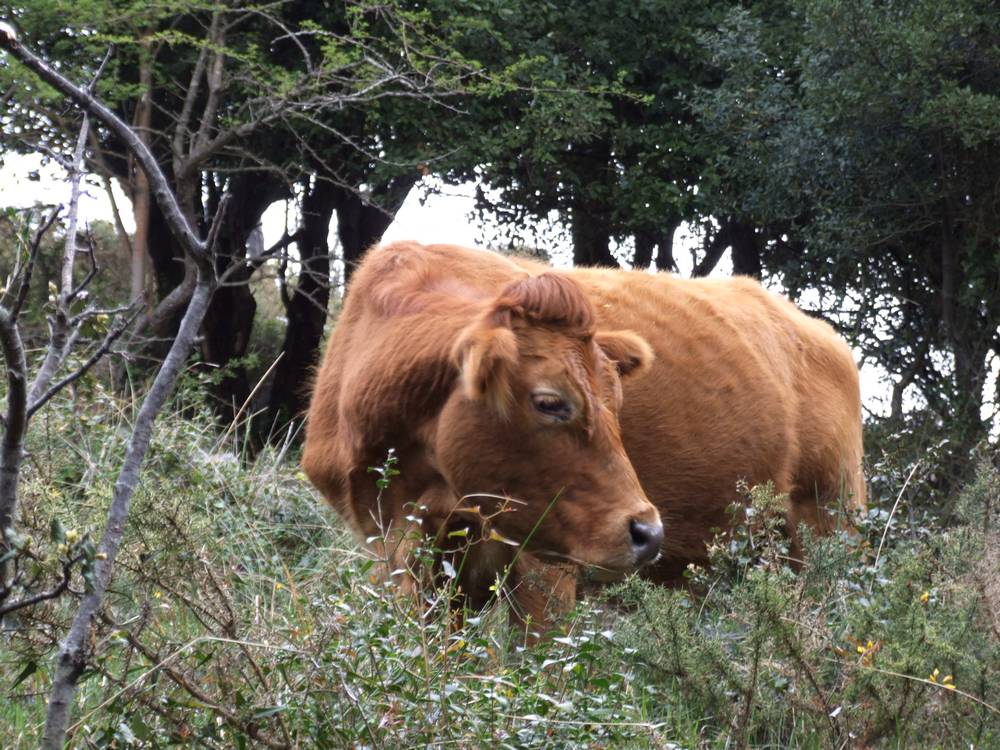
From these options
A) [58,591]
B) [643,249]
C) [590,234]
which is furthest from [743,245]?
[58,591]

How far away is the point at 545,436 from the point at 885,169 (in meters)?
7.45

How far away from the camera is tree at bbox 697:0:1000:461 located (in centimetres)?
1046

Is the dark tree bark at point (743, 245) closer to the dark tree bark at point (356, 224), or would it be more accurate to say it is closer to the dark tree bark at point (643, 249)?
the dark tree bark at point (643, 249)

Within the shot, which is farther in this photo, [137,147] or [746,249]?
[746,249]

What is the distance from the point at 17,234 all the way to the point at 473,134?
31.1 ft

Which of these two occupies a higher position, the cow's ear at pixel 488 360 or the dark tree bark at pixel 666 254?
the dark tree bark at pixel 666 254

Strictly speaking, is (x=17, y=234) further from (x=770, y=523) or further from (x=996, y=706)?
(x=996, y=706)

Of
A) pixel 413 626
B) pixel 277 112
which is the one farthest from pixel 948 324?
pixel 413 626

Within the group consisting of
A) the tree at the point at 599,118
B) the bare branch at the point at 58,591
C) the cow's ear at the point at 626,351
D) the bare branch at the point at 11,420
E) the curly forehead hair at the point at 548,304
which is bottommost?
the bare branch at the point at 58,591

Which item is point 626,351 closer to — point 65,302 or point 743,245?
point 65,302

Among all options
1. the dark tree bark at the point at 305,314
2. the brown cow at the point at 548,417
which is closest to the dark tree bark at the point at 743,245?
the dark tree bark at the point at 305,314

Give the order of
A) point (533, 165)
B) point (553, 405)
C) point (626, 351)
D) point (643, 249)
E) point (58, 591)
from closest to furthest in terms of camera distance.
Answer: point (58, 591)
point (553, 405)
point (626, 351)
point (533, 165)
point (643, 249)

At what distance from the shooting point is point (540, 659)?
3727 mm

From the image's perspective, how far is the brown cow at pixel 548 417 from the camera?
4738 millimetres
